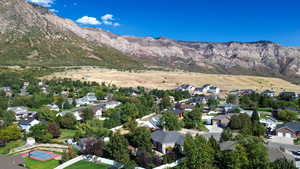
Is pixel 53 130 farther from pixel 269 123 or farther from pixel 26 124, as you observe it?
pixel 269 123

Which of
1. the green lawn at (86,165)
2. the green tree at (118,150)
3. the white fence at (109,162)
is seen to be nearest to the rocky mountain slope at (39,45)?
the green lawn at (86,165)

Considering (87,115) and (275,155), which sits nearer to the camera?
(275,155)

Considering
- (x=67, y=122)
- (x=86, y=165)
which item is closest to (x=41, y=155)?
(x=86, y=165)

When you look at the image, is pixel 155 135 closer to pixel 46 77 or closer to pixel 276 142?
pixel 276 142

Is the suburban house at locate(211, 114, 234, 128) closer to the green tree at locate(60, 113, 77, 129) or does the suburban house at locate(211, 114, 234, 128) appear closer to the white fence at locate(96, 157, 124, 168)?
the white fence at locate(96, 157, 124, 168)

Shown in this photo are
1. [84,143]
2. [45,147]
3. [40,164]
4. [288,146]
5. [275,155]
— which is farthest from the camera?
[45,147]

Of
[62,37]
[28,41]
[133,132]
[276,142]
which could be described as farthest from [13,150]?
[62,37]

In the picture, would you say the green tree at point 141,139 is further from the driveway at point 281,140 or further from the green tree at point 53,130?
the driveway at point 281,140
